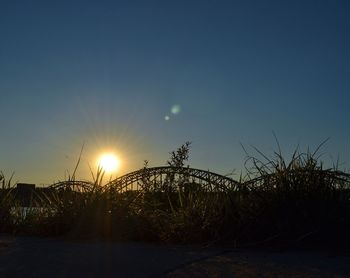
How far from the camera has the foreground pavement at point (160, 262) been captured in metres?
3.97

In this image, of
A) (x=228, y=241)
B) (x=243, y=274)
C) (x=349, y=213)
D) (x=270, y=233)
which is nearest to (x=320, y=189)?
(x=349, y=213)

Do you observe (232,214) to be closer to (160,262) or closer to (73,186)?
(160,262)

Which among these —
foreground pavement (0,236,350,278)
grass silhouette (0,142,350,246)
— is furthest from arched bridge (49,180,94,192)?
foreground pavement (0,236,350,278)

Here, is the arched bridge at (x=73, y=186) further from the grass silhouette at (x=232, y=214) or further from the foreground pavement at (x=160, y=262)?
the foreground pavement at (x=160, y=262)

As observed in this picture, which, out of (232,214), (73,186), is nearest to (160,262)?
(232,214)

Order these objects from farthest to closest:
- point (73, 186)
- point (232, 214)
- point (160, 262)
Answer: point (73, 186) < point (232, 214) < point (160, 262)

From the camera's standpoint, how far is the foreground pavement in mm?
3973

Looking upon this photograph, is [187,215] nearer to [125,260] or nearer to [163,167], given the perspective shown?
[125,260]

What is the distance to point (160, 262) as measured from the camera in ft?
14.8

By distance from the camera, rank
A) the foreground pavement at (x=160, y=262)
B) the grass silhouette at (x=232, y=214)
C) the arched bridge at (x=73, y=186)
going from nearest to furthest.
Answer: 1. the foreground pavement at (x=160, y=262)
2. the grass silhouette at (x=232, y=214)
3. the arched bridge at (x=73, y=186)

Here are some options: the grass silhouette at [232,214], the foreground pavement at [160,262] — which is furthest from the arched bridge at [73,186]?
the foreground pavement at [160,262]

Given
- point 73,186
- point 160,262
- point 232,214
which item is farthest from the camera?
point 73,186

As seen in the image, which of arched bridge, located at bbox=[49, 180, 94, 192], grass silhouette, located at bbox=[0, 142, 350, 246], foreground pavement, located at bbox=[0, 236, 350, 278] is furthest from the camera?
arched bridge, located at bbox=[49, 180, 94, 192]

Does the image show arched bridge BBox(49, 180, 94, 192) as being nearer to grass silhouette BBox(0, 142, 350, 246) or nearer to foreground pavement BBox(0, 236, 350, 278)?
grass silhouette BBox(0, 142, 350, 246)
